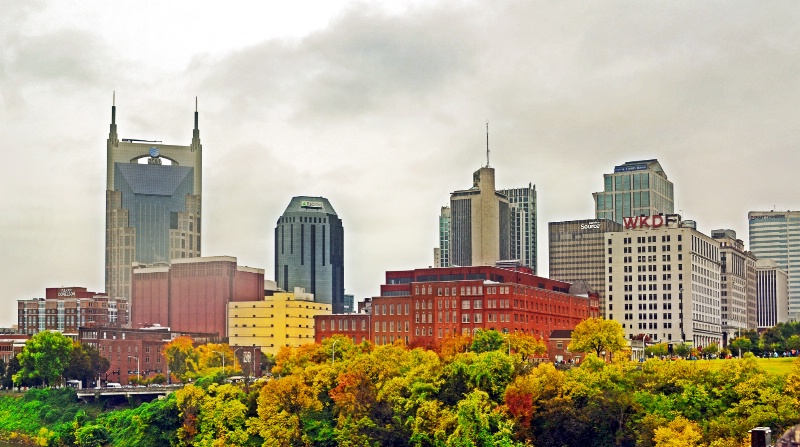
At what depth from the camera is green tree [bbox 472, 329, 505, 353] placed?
15250cm

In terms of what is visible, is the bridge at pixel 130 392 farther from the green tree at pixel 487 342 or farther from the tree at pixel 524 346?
the tree at pixel 524 346

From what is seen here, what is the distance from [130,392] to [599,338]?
77.9 meters

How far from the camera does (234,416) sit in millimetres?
131000

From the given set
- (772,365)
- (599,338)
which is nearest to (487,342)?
(599,338)

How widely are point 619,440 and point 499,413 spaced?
1312cm

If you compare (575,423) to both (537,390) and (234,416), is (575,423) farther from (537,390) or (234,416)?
(234,416)

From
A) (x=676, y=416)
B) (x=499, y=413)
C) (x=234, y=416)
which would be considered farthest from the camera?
(x=234, y=416)

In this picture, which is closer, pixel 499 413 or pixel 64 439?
pixel 499 413

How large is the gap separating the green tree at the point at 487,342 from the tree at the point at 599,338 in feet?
47.2

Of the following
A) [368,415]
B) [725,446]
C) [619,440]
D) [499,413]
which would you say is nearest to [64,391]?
[368,415]

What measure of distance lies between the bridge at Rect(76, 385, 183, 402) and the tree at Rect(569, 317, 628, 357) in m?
66.8

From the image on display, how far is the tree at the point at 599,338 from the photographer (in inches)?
6324

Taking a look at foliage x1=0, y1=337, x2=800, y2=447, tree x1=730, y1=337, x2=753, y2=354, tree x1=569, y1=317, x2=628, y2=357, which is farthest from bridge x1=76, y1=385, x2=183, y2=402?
tree x1=730, y1=337, x2=753, y2=354

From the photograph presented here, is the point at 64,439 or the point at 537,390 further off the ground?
the point at 537,390
